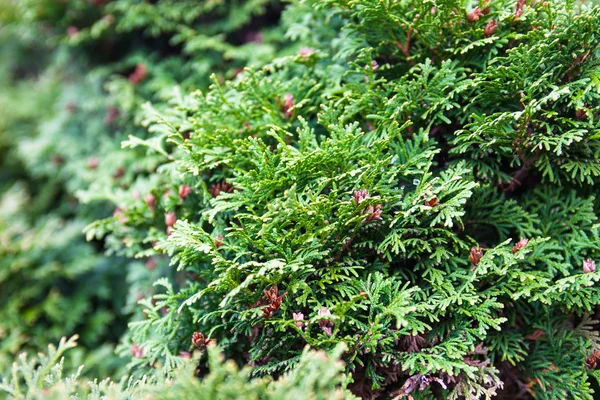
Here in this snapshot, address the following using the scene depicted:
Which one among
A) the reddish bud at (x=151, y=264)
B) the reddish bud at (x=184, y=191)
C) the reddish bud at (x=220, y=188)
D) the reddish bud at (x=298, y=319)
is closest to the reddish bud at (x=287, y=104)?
the reddish bud at (x=220, y=188)

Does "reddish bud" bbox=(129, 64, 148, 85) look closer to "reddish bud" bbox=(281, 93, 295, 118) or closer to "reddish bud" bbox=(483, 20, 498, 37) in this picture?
"reddish bud" bbox=(281, 93, 295, 118)

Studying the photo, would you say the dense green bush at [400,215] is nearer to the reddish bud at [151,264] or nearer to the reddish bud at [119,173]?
the reddish bud at [151,264]

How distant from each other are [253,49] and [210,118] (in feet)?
2.96

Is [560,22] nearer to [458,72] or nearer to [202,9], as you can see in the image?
[458,72]

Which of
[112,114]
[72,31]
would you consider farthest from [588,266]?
[72,31]

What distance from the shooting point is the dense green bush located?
5.30ft

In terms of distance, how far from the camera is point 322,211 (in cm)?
163

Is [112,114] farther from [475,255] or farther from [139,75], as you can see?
[475,255]

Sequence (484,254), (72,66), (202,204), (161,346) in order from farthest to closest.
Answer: (72,66)
(202,204)
(161,346)
(484,254)

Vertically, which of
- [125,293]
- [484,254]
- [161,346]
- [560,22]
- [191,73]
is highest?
[560,22]

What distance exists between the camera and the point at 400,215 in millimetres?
1653

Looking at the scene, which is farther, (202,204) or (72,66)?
(72,66)

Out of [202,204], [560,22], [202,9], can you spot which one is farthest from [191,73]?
[560,22]

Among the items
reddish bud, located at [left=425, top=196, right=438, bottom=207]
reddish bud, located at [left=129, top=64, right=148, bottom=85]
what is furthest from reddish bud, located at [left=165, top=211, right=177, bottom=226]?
reddish bud, located at [left=129, top=64, right=148, bottom=85]
